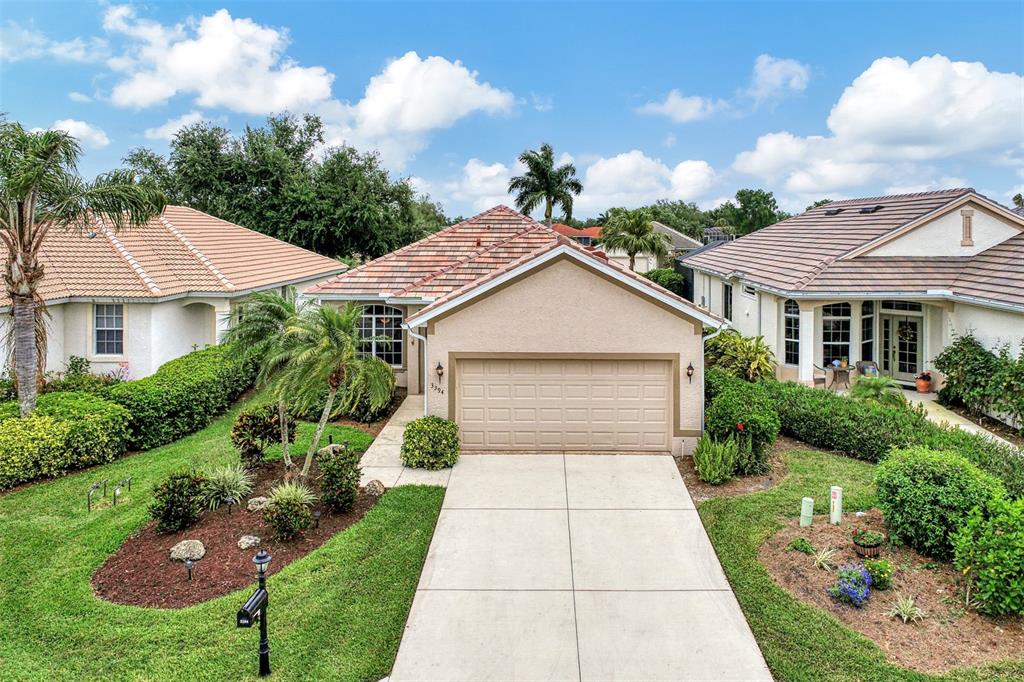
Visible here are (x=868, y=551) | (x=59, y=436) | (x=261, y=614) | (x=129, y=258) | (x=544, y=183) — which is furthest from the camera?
(x=544, y=183)

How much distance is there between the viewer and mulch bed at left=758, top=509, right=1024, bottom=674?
653 centimetres

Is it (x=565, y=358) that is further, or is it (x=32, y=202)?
(x=565, y=358)

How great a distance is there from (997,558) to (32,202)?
54.5 ft

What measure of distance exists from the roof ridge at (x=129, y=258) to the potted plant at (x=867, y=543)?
17296 millimetres

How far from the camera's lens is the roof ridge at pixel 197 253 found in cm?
1981

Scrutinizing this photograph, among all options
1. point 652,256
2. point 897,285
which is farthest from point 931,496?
point 652,256

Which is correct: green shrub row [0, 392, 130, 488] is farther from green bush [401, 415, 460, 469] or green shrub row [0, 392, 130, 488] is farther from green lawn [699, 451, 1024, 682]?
green lawn [699, 451, 1024, 682]

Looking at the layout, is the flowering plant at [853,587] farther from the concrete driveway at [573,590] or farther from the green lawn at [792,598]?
the concrete driveway at [573,590]

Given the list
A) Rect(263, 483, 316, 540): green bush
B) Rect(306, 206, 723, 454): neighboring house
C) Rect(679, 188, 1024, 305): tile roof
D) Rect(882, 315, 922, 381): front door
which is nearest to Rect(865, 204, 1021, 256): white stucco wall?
Rect(679, 188, 1024, 305): tile roof

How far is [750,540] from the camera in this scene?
904 cm

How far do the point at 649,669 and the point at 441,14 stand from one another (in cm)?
1939

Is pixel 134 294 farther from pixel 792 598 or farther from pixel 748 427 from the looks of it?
pixel 792 598

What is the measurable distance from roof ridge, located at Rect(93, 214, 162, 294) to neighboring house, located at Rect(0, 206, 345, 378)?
3 centimetres

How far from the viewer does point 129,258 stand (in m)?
18.7
